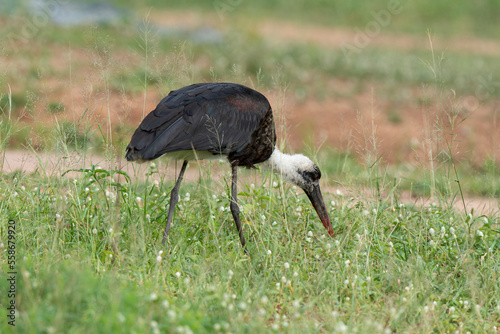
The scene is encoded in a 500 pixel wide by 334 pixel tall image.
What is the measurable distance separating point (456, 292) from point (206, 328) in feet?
5.35

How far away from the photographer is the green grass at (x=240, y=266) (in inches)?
108

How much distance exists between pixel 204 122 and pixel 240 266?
0.99m

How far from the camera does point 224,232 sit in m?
4.33

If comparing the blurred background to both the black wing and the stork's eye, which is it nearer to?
the black wing

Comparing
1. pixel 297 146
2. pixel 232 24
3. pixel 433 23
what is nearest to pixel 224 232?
pixel 297 146

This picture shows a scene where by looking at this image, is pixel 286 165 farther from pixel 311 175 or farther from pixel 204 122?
pixel 204 122

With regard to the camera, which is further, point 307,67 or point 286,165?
point 307,67

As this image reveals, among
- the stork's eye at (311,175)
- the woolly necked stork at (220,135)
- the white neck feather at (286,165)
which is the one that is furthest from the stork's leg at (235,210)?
the stork's eye at (311,175)

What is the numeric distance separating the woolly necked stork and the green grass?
16 cm

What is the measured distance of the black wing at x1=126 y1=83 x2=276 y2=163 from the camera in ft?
12.7

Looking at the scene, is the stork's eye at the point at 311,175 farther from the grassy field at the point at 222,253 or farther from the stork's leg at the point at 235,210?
the stork's leg at the point at 235,210

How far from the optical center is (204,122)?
13.4 ft

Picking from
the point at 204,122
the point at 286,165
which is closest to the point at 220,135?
the point at 204,122

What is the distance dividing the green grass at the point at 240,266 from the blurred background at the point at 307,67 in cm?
52
